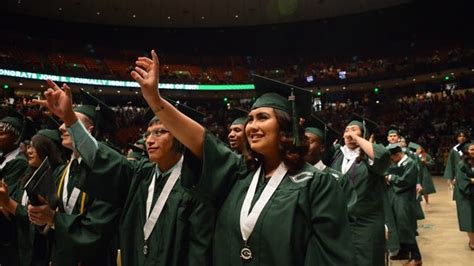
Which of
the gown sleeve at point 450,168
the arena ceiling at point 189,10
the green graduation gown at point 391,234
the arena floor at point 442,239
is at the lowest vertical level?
the arena floor at point 442,239

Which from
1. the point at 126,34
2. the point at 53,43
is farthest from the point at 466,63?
the point at 53,43

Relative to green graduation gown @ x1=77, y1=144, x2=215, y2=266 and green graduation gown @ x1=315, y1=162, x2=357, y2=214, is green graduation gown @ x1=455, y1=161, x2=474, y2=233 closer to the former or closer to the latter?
green graduation gown @ x1=315, y1=162, x2=357, y2=214

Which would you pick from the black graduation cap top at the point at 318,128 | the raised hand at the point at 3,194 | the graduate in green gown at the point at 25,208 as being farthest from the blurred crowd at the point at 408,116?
the raised hand at the point at 3,194

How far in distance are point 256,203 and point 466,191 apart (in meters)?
6.33

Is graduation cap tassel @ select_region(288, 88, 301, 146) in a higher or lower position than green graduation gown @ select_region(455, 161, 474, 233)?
higher

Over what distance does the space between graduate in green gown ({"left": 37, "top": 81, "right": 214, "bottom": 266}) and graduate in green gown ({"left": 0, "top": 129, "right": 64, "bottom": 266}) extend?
633 mm

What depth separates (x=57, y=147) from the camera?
3631 mm

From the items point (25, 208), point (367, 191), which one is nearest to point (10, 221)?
point (25, 208)

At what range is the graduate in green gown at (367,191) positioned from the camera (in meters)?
A: 3.88

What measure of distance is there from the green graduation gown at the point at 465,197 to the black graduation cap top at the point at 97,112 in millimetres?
6172

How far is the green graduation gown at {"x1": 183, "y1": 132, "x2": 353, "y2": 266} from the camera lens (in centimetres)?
190

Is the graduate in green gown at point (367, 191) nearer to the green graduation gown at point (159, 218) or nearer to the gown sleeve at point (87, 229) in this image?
the green graduation gown at point (159, 218)

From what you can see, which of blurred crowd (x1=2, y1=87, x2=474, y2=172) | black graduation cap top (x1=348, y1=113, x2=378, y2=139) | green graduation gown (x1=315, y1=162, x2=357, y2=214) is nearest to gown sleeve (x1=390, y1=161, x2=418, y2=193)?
black graduation cap top (x1=348, y1=113, x2=378, y2=139)

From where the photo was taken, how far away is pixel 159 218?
234 cm
